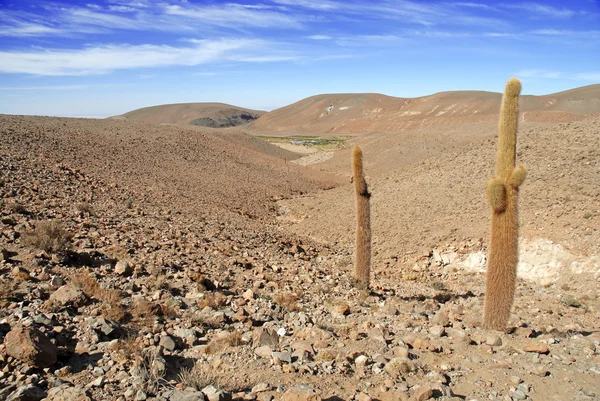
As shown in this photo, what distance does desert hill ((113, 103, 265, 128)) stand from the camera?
495 ft

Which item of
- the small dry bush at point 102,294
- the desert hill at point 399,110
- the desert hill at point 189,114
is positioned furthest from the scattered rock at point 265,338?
the desert hill at point 189,114

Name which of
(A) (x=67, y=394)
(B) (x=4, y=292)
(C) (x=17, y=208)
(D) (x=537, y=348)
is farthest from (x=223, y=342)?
(C) (x=17, y=208)

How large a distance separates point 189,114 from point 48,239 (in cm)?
15306

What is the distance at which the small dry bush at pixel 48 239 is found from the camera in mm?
8953

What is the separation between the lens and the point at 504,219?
7.11 metres

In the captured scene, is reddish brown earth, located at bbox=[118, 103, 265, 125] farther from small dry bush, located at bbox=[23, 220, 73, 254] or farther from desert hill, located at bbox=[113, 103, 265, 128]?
small dry bush, located at bbox=[23, 220, 73, 254]

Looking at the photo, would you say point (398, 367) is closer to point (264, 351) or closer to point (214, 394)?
point (264, 351)

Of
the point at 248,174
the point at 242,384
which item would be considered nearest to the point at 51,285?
the point at 242,384

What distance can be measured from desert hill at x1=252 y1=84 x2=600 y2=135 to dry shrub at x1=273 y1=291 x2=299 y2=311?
229 ft

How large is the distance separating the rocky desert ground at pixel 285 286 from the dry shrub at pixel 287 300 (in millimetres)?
47

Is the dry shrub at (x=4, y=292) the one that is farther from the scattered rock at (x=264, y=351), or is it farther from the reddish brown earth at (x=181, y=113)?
the reddish brown earth at (x=181, y=113)

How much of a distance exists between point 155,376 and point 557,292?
28.5 feet

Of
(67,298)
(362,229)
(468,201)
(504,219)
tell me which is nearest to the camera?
(67,298)

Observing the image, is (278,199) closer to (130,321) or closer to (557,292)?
(557,292)
